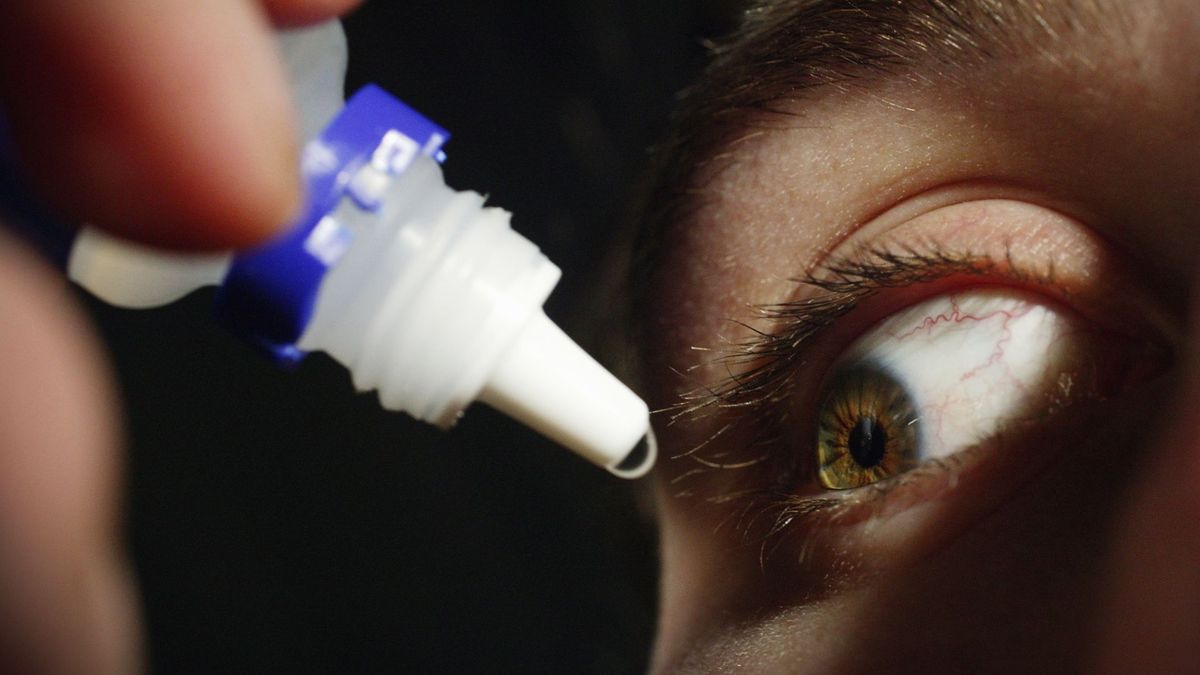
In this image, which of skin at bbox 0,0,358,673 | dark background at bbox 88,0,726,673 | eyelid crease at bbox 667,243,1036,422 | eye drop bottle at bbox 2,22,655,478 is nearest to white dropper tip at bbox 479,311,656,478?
eye drop bottle at bbox 2,22,655,478

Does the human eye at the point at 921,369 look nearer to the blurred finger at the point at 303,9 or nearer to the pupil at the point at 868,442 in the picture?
the pupil at the point at 868,442

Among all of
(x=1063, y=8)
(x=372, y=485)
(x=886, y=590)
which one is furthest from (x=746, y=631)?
(x=372, y=485)

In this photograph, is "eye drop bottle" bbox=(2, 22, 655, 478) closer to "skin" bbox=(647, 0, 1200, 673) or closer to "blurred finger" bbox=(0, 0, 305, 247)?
"blurred finger" bbox=(0, 0, 305, 247)

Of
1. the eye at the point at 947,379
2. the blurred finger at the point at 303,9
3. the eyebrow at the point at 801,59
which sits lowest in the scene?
the blurred finger at the point at 303,9

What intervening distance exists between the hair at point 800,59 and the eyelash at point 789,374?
3.3 inches

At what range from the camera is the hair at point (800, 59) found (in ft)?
1.39

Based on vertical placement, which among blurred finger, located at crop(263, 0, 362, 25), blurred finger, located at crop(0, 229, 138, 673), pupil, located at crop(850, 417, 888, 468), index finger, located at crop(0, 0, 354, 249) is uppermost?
pupil, located at crop(850, 417, 888, 468)

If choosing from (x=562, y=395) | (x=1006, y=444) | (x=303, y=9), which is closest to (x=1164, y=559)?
(x=1006, y=444)

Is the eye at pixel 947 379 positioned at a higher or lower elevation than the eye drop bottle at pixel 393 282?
higher

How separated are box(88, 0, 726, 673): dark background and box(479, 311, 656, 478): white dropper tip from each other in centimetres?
41

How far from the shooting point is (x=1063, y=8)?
1.33ft

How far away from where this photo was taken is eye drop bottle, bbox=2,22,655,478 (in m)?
0.28

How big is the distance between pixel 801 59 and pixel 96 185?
1.27 feet

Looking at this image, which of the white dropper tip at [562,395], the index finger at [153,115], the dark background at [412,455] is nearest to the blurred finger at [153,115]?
the index finger at [153,115]
